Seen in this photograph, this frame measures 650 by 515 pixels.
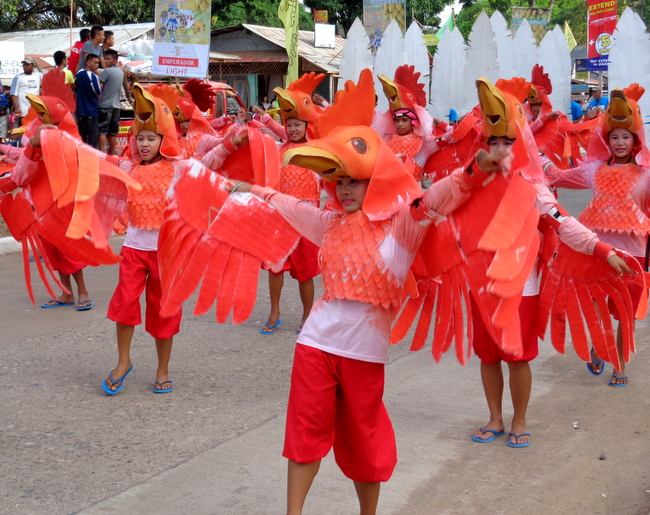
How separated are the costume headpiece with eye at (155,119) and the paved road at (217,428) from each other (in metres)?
1.58

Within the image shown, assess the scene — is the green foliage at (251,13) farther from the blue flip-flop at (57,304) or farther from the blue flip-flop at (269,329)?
the blue flip-flop at (269,329)

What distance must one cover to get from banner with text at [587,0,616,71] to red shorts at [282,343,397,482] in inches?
672

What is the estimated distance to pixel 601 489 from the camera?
3.83m

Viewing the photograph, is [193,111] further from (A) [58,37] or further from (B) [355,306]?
(A) [58,37]

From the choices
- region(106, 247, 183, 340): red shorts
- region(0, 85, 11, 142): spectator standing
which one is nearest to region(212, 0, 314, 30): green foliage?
region(0, 85, 11, 142): spectator standing

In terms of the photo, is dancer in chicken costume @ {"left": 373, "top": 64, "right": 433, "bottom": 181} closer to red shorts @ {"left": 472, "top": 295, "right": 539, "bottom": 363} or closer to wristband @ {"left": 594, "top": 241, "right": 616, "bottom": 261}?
red shorts @ {"left": 472, "top": 295, "right": 539, "bottom": 363}

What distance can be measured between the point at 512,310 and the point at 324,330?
2.85 ft

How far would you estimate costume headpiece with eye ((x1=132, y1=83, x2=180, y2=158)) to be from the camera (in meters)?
4.89

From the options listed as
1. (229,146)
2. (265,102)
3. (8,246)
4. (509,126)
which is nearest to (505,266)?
(509,126)

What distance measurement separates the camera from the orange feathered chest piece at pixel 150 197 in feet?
16.4

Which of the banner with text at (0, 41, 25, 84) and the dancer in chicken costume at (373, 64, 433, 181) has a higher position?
the banner with text at (0, 41, 25, 84)

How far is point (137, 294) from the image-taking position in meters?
5.05

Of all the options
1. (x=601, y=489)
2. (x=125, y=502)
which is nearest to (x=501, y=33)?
(x=601, y=489)

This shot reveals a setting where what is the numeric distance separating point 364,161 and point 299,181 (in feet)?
12.4
